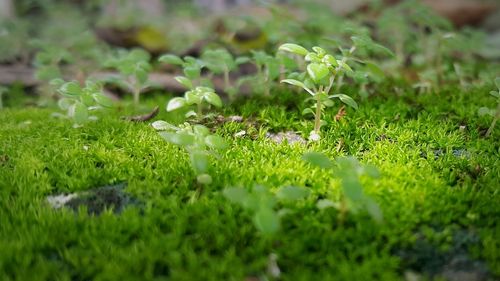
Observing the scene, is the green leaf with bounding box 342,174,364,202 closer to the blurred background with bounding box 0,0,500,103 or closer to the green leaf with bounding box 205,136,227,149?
the green leaf with bounding box 205,136,227,149

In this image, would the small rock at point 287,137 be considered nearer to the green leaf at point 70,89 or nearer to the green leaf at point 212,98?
the green leaf at point 212,98

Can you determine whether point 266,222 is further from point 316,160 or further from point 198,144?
point 198,144

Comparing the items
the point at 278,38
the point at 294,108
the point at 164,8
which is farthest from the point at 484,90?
the point at 164,8

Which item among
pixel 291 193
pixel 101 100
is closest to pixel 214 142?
pixel 291 193

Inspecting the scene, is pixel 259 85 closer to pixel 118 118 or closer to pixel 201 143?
pixel 118 118

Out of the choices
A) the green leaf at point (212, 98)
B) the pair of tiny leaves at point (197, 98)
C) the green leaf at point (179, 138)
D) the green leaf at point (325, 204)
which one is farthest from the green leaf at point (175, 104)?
the green leaf at point (325, 204)
